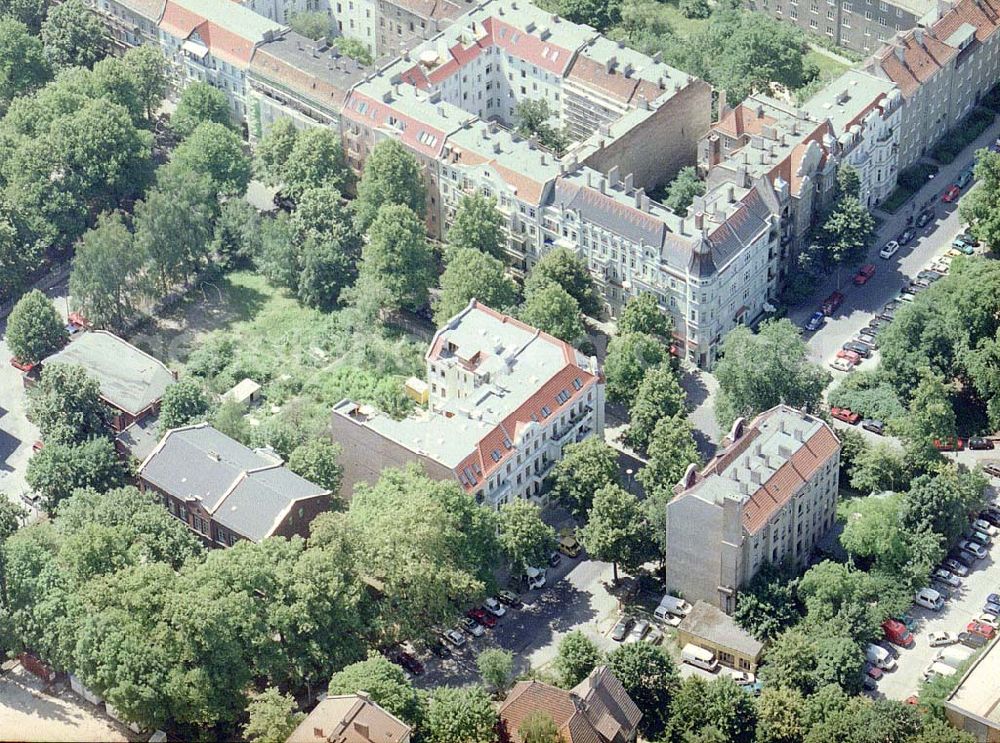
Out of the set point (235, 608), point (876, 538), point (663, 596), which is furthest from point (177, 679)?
point (876, 538)

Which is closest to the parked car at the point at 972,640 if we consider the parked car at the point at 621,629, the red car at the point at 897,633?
the red car at the point at 897,633

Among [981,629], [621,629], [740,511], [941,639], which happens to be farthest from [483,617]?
[981,629]

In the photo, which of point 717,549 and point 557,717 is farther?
point 717,549

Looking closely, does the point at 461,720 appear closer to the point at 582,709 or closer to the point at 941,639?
the point at 582,709

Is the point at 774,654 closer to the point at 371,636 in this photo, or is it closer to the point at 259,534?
the point at 371,636

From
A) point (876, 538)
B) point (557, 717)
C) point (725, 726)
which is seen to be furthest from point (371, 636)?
point (876, 538)

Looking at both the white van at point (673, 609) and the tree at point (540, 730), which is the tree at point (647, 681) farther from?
the white van at point (673, 609)
